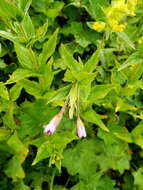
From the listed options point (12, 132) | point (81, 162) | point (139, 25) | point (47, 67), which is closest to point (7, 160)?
point (12, 132)

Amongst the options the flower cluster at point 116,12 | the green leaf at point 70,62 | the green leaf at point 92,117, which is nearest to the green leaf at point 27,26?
the green leaf at point 70,62

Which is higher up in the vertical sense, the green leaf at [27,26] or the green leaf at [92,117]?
the green leaf at [27,26]

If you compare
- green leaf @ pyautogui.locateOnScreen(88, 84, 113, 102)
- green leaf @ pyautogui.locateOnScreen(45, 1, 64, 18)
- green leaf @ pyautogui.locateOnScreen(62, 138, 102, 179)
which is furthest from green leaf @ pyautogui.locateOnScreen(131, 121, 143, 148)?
green leaf @ pyautogui.locateOnScreen(45, 1, 64, 18)

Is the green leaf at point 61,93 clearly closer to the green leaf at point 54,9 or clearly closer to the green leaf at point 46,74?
the green leaf at point 46,74

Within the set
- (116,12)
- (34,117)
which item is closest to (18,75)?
(34,117)

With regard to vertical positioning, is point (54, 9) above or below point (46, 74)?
above

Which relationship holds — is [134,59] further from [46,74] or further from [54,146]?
[54,146]

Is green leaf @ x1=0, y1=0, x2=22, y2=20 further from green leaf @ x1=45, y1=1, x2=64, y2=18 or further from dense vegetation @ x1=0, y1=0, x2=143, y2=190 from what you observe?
green leaf @ x1=45, y1=1, x2=64, y2=18
